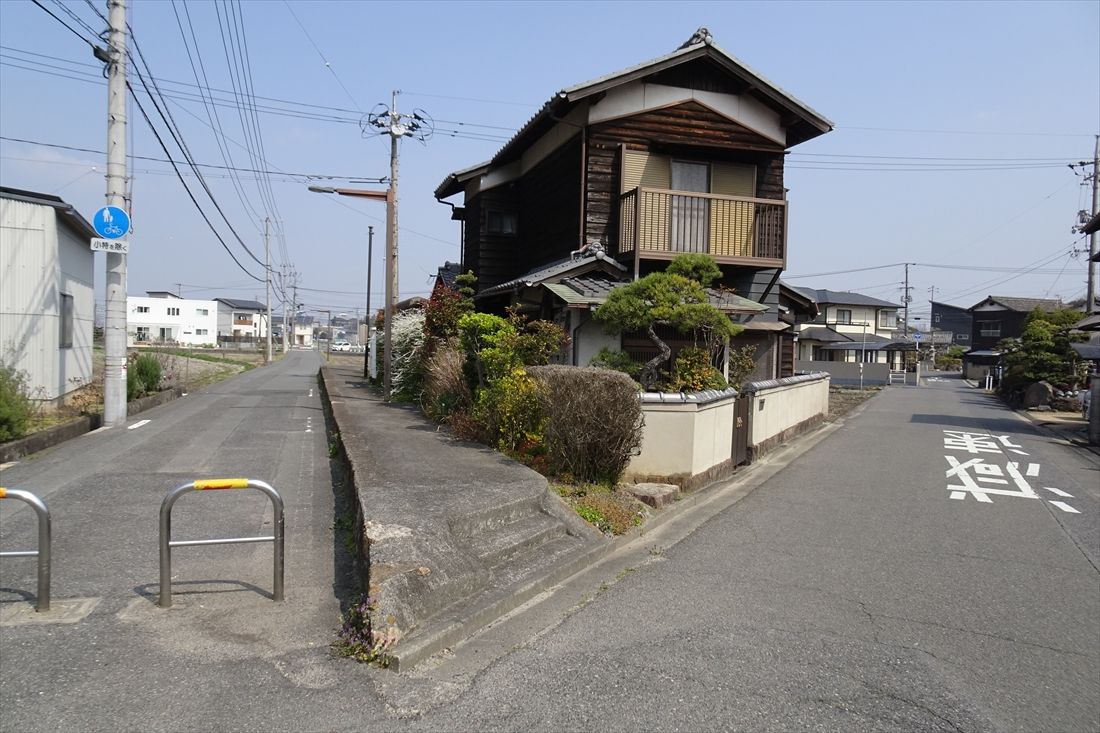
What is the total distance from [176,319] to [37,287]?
80721mm

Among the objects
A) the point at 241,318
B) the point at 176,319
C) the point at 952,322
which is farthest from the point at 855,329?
the point at 241,318

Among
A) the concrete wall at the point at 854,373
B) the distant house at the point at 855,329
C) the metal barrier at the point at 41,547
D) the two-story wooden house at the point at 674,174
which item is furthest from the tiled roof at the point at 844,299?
the metal barrier at the point at 41,547

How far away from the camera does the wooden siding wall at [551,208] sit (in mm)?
15436

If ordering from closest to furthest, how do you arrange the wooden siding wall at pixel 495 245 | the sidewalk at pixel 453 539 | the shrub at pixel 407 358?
the sidewalk at pixel 453 539 < the shrub at pixel 407 358 < the wooden siding wall at pixel 495 245

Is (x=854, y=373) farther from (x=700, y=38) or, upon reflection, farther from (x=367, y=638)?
(x=367, y=638)

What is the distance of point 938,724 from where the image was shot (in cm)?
383

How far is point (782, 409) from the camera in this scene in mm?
14914

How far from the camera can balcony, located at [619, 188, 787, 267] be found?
1410 cm

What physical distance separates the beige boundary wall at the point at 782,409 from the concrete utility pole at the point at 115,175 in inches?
451

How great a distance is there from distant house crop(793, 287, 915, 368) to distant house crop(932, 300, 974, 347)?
112 ft

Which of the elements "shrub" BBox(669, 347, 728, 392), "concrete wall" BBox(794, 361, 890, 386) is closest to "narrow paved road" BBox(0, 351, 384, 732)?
"shrub" BBox(669, 347, 728, 392)

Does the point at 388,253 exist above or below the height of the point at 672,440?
above

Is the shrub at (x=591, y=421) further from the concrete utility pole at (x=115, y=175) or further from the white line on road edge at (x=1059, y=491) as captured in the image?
the concrete utility pole at (x=115, y=175)

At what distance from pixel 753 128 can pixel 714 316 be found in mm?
7217
